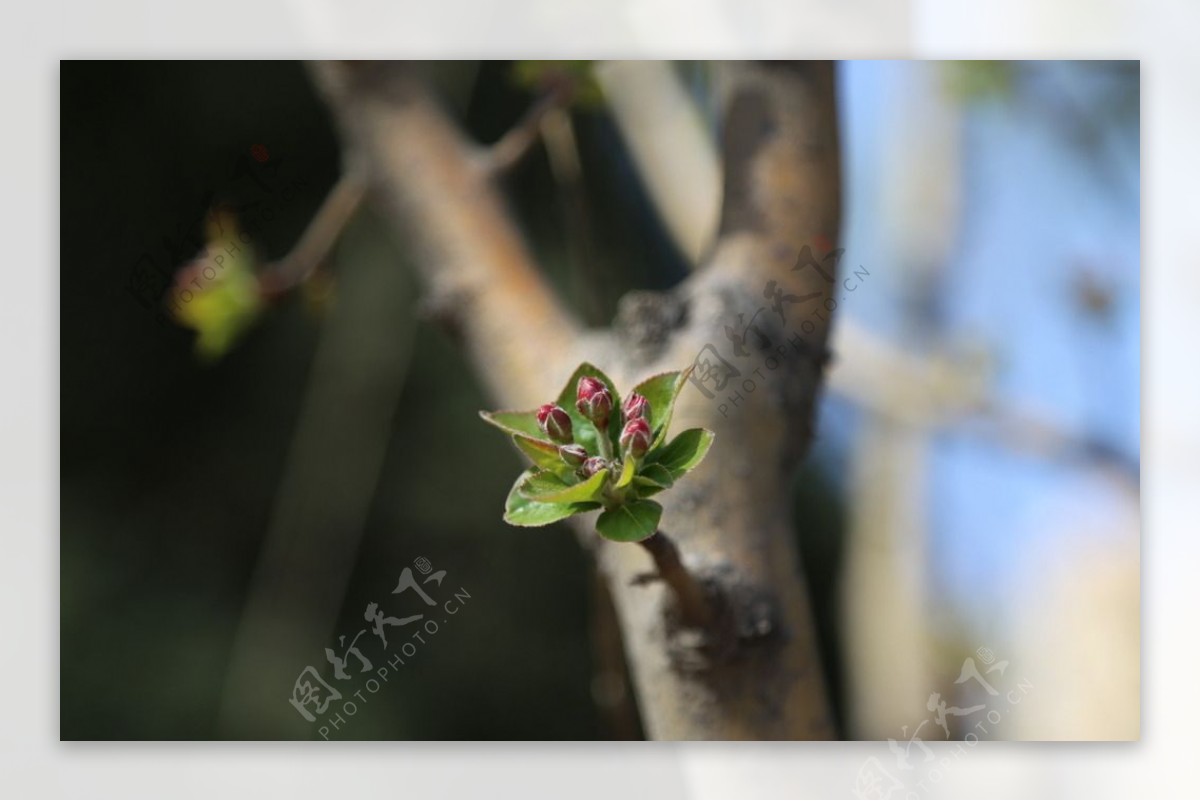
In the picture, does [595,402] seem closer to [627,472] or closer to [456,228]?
[627,472]

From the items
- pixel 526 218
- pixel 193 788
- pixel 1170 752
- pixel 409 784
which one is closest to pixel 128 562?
pixel 193 788

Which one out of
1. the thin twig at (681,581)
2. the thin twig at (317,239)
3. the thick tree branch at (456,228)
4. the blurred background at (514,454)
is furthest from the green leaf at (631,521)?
the thin twig at (317,239)

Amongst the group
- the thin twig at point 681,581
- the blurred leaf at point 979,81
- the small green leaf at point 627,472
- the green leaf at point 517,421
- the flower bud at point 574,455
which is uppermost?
the blurred leaf at point 979,81

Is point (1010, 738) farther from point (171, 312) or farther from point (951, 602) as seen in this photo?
point (171, 312)

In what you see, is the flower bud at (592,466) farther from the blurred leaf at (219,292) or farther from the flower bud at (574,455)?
the blurred leaf at (219,292)

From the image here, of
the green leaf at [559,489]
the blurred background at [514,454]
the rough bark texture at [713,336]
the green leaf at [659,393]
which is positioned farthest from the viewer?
the blurred background at [514,454]
